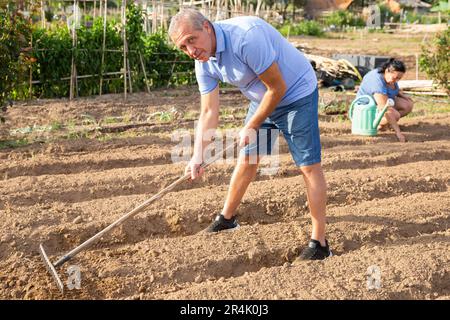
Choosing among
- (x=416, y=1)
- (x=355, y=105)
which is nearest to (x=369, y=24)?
(x=416, y=1)

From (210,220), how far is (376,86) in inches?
118

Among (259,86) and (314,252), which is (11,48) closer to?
(259,86)

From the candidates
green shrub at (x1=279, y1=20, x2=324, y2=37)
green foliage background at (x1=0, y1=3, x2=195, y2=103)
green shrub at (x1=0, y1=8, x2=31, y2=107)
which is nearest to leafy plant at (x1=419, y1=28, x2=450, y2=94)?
green foliage background at (x1=0, y1=3, x2=195, y2=103)

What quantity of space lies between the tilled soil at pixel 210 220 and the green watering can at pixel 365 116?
11.4 inches

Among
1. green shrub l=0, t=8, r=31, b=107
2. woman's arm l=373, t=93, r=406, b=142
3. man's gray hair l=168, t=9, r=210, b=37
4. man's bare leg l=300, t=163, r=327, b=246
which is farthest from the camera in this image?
woman's arm l=373, t=93, r=406, b=142

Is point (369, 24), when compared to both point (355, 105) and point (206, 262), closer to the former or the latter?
point (355, 105)

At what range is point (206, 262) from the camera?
351 cm

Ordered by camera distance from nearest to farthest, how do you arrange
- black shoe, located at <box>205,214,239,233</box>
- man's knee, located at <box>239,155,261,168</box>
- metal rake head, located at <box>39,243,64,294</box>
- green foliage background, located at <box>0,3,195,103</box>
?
metal rake head, located at <box>39,243,64,294</box> → man's knee, located at <box>239,155,261,168</box> → black shoe, located at <box>205,214,239,233</box> → green foliage background, located at <box>0,3,195,103</box>

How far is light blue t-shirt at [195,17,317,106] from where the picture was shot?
3078 millimetres

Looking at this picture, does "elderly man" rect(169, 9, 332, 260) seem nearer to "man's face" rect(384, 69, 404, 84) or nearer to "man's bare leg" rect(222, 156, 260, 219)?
"man's bare leg" rect(222, 156, 260, 219)

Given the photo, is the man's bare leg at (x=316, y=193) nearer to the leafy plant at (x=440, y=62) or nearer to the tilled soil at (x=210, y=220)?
the tilled soil at (x=210, y=220)

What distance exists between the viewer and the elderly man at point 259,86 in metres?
3.08

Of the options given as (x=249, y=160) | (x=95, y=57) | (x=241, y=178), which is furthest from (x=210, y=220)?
(x=95, y=57)

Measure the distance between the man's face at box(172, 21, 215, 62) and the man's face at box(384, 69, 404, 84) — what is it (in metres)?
3.56
